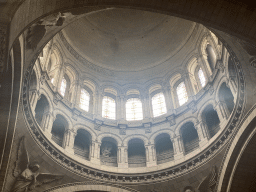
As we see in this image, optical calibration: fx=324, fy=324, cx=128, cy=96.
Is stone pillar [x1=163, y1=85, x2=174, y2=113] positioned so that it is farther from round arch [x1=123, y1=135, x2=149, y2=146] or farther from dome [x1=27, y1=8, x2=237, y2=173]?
Answer: round arch [x1=123, y1=135, x2=149, y2=146]

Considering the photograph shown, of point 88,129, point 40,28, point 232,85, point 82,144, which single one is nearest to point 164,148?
point 88,129

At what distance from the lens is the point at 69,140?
1889cm

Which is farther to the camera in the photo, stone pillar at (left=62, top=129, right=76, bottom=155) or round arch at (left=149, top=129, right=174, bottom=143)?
round arch at (left=149, top=129, right=174, bottom=143)

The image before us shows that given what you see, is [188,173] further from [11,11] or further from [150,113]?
[11,11]

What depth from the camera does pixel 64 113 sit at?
65.1ft

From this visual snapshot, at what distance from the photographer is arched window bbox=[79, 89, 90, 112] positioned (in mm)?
22141

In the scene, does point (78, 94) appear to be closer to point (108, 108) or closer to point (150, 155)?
point (108, 108)

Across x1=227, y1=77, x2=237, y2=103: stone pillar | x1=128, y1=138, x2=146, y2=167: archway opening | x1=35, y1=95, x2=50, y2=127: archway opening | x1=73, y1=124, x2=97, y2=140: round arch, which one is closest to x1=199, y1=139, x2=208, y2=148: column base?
x1=227, y1=77, x2=237, y2=103: stone pillar

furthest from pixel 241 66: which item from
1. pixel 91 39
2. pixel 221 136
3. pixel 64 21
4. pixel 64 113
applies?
pixel 91 39

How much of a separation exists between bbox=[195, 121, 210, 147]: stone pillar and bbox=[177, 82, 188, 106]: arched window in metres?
3.01

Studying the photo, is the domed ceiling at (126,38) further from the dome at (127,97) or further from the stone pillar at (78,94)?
the stone pillar at (78,94)

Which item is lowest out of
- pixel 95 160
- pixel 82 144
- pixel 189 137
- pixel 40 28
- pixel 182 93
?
pixel 95 160

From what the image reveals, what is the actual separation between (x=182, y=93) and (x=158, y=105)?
1.91 m

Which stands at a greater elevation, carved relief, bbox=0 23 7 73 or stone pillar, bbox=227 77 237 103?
stone pillar, bbox=227 77 237 103
